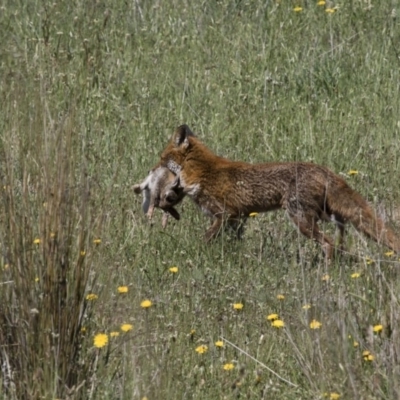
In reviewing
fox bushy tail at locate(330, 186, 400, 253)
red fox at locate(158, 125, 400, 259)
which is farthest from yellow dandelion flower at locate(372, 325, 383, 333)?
fox bushy tail at locate(330, 186, 400, 253)

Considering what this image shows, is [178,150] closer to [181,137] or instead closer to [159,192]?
[181,137]

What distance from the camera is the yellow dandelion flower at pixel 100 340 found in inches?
207

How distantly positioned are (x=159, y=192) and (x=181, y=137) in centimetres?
49

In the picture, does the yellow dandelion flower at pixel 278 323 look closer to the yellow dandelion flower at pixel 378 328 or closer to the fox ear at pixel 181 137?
the yellow dandelion flower at pixel 378 328

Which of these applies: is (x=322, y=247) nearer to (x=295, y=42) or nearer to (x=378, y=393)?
(x=378, y=393)

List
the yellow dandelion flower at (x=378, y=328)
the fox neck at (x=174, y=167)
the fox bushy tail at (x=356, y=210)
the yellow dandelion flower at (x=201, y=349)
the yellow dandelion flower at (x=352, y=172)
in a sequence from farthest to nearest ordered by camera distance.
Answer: the fox neck at (x=174, y=167) < the yellow dandelion flower at (x=352, y=172) < the fox bushy tail at (x=356, y=210) < the yellow dandelion flower at (x=201, y=349) < the yellow dandelion flower at (x=378, y=328)

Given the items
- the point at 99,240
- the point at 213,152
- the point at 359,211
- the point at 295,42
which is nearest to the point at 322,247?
the point at 359,211

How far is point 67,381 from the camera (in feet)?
17.5

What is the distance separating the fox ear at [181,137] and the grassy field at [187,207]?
409 mm

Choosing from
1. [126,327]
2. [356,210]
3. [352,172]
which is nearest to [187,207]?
[352,172]

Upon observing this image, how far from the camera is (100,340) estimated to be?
17.3ft

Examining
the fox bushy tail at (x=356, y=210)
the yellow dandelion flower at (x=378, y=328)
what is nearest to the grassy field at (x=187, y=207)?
the yellow dandelion flower at (x=378, y=328)

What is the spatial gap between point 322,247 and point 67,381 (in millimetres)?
2684

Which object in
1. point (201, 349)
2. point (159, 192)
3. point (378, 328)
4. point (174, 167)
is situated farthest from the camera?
point (174, 167)
